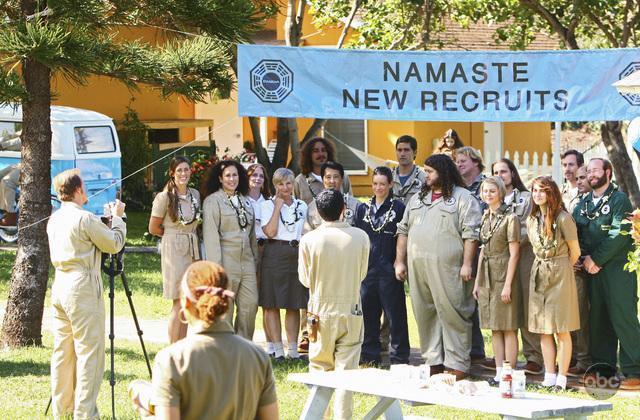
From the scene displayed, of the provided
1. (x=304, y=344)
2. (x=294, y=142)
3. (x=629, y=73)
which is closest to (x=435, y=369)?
(x=304, y=344)

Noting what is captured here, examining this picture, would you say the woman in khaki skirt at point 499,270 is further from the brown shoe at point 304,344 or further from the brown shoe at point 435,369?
the brown shoe at point 304,344

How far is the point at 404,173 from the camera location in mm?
11414

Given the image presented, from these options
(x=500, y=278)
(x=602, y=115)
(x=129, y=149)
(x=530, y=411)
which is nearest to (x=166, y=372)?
(x=530, y=411)

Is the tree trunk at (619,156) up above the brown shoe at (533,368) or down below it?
above

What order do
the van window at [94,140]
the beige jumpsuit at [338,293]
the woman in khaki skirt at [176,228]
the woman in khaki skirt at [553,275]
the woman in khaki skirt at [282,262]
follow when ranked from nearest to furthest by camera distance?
the beige jumpsuit at [338,293] < the woman in khaki skirt at [553,275] < the woman in khaki skirt at [176,228] < the woman in khaki skirt at [282,262] < the van window at [94,140]

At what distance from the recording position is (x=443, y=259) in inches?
406

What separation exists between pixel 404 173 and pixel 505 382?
455 cm

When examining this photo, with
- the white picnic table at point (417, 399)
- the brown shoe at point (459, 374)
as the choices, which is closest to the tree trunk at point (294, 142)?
the brown shoe at point (459, 374)

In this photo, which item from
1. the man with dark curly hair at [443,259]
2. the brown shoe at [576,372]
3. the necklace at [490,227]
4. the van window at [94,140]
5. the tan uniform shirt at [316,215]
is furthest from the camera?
the van window at [94,140]

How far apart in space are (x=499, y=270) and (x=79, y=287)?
365 cm

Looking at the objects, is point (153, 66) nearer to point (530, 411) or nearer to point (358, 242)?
point (358, 242)

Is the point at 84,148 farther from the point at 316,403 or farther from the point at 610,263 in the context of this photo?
the point at 316,403

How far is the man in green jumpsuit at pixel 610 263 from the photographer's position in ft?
33.1

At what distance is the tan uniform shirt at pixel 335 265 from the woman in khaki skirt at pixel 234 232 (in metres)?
2.50
